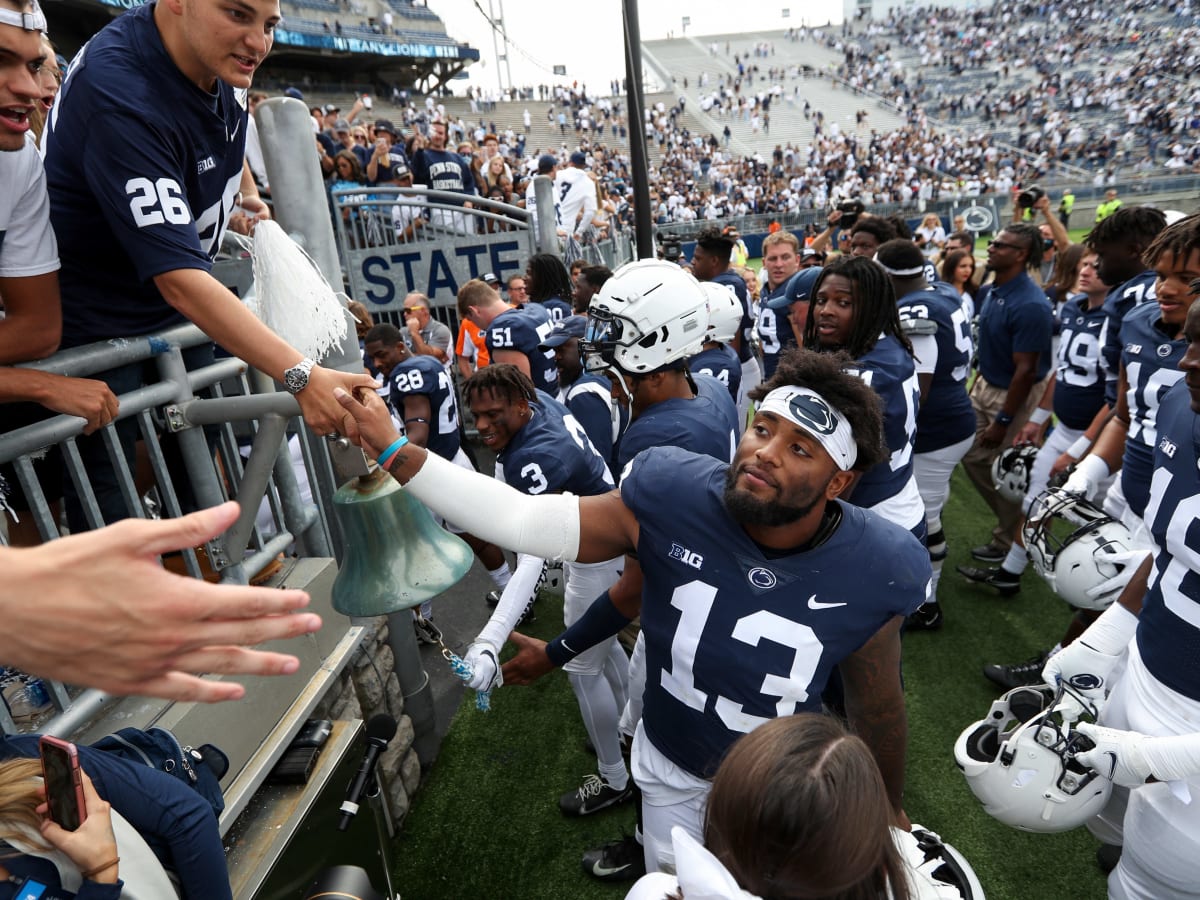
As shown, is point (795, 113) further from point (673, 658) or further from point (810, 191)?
point (673, 658)

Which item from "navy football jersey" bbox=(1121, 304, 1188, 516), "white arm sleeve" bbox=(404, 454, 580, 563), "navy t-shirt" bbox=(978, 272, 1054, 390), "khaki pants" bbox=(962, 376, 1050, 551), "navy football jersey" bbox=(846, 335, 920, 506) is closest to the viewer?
"white arm sleeve" bbox=(404, 454, 580, 563)

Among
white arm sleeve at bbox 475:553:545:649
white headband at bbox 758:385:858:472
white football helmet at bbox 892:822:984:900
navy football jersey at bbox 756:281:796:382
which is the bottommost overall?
white arm sleeve at bbox 475:553:545:649

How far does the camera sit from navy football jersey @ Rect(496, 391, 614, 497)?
11.5 ft

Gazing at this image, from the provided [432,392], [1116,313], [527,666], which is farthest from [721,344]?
[527,666]

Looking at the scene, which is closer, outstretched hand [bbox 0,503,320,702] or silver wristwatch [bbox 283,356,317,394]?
outstretched hand [bbox 0,503,320,702]

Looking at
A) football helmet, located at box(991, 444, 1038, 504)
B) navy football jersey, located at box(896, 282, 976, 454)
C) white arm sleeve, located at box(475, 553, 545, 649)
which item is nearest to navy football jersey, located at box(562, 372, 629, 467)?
white arm sleeve, located at box(475, 553, 545, 649)

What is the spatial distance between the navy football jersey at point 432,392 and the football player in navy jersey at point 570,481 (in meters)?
1.64

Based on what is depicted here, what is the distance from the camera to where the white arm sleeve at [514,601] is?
9.70 feet

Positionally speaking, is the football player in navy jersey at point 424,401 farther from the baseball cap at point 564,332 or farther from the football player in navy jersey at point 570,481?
the football player in navy jersey at point 570,481

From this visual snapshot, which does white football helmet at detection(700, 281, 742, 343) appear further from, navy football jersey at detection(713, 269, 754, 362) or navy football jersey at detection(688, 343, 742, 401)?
navy football jersey at detection(713, 269, 754, 362)

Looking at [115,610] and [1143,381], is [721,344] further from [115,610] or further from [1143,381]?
[115,610]

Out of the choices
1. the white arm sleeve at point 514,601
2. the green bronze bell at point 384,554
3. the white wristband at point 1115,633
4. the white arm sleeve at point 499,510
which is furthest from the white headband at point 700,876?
the white wristband at point 1115,633

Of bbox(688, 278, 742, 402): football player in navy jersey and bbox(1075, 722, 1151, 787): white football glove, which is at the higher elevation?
bbox(688, 278, 742, 402): football player in navy jersey

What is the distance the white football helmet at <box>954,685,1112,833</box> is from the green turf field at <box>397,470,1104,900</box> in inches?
46.0
